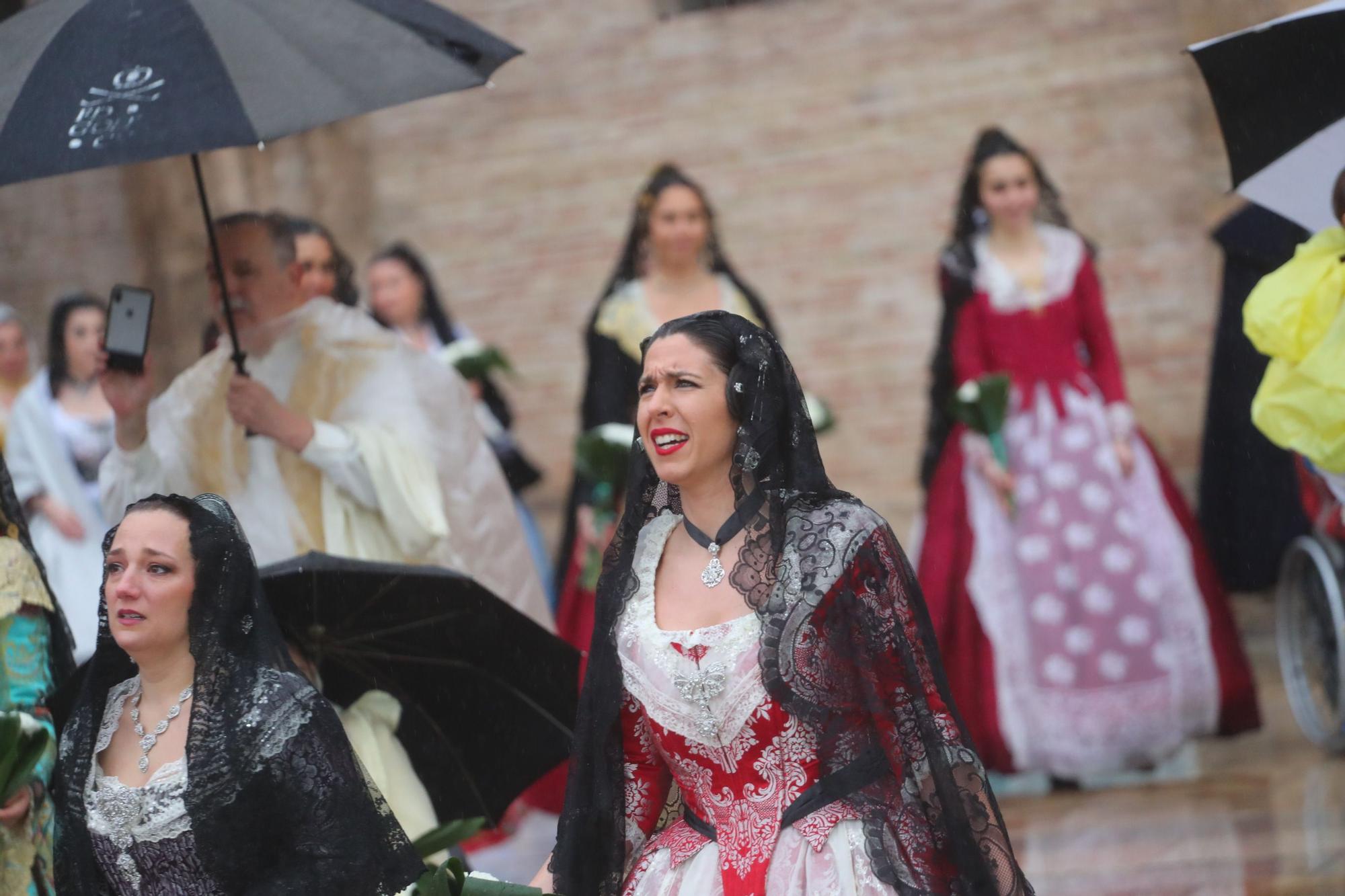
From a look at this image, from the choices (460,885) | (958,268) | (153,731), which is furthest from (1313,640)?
(153,731)

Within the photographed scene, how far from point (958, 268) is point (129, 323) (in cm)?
396

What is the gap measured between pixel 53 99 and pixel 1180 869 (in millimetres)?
3766

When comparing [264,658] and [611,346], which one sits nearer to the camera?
[264,658]

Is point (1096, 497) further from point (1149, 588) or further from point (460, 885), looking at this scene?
Answer: point (460, 885)

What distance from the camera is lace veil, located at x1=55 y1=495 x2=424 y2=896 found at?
344 cm

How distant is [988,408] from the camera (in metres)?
7.62

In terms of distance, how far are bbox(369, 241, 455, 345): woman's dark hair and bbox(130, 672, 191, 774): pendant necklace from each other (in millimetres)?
6037

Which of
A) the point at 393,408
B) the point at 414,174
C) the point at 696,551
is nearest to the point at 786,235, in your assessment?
the point at 414,174

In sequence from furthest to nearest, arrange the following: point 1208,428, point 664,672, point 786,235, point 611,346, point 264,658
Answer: point 786,235 → point 1208,428 → point 611,346 → point 264,658 → point 664,672

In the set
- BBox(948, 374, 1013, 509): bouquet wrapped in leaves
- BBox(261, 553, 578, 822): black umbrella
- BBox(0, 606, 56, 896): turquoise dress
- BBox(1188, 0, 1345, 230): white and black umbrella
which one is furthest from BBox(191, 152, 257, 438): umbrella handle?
BBox(948, 374, 1013, 509): bouquet wrapped in leaves

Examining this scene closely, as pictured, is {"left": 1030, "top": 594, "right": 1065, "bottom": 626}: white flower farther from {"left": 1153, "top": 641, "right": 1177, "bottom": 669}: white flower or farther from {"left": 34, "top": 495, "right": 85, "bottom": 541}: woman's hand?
{"left": 34, "top": 495, "right": 85, "bottom": 541}: woman's hand

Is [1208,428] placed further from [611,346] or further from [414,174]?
[414,174]

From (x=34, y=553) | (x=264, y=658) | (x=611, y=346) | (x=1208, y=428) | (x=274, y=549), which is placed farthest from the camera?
(x=1208, y=428)

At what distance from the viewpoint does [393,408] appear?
5.66 meters
